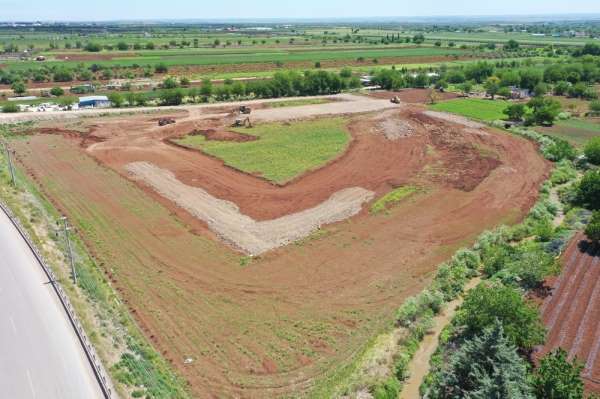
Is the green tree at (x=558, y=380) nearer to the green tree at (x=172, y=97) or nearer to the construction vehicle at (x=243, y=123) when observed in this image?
the construction vehicle at (x=243, y=123)

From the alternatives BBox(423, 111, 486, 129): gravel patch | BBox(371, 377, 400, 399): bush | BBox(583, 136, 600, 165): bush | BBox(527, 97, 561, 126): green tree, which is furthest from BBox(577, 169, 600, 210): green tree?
BBox(527, 97, 561, 126): green tree

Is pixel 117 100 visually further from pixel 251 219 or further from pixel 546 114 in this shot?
pixel 546 114

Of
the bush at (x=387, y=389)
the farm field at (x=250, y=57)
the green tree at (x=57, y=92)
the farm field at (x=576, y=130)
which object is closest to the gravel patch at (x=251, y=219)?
the bush at (x=387, y=389)

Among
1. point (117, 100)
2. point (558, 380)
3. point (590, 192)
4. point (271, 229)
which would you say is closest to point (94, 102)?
point (117, 100)

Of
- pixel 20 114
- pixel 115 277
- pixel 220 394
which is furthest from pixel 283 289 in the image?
pixel 20 114

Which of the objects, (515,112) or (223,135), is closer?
(223,135)
